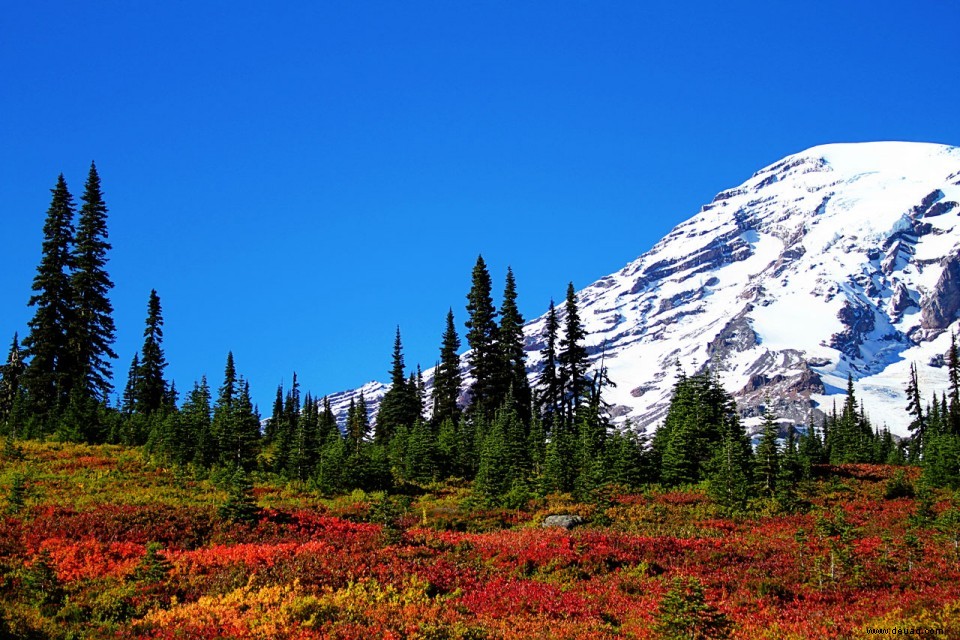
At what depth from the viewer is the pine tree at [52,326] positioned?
1783 inches

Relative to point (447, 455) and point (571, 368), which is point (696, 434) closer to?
point (447, 455)

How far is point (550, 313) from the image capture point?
60.6m

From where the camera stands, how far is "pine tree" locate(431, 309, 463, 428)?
6381 centimetres

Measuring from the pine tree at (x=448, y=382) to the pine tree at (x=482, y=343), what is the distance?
2.44 m

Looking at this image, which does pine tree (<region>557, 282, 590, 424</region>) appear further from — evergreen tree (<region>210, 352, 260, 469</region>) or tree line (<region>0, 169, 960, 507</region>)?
evergreen tree (<region>210, 352, 260, 469</region>)

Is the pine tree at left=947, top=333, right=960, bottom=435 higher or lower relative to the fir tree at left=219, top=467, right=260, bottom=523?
higher

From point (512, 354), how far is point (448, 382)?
24.7 ft

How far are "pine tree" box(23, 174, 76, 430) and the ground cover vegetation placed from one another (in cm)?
14

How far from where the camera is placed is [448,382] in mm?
65688

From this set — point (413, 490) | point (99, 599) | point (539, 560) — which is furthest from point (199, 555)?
point (413, 490)

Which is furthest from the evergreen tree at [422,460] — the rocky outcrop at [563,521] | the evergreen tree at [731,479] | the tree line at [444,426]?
the evergreen tree at [731,479]

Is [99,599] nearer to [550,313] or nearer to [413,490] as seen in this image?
[413,490]

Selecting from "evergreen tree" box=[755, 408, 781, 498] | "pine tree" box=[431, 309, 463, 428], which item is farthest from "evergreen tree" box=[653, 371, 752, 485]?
"pine tree" box=[431, 309, 463, 428]

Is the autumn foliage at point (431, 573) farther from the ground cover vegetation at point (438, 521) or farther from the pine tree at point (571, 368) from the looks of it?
the pine tree at point (571, 368)
